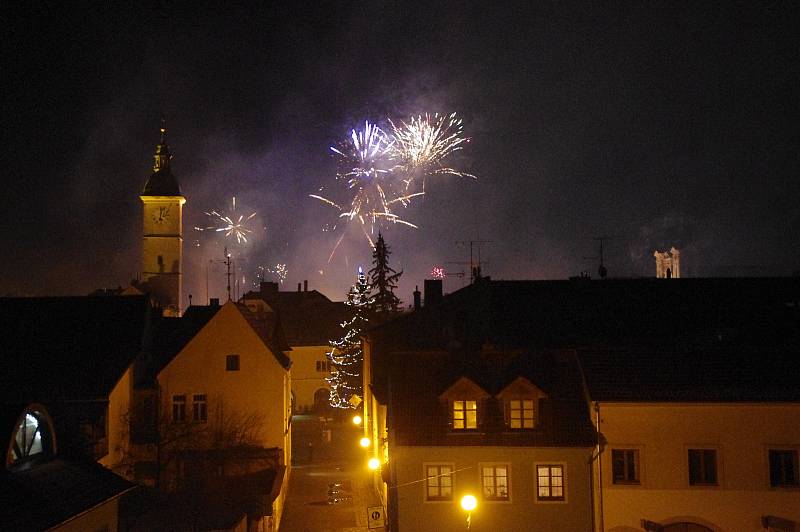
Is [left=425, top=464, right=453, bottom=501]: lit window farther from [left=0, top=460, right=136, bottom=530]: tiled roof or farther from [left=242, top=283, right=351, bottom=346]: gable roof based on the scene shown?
[left=242, top=283, right=351, bottom=346]: gable roof

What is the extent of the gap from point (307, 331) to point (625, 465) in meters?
55.0

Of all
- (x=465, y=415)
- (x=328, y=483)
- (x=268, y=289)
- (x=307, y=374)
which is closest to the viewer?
(x=465, y=415)

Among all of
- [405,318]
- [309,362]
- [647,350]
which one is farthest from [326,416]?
[647,350]

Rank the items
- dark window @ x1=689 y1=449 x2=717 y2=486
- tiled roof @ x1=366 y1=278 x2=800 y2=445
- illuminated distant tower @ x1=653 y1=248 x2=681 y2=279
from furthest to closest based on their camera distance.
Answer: illuminated distant tower @ x1=653 y1=248 x2=681 y2=279
tiled roof @ x1=366 y1=278 x2=800 y2=445
dark window @ x1=689 y1=449 x2=717 y2=486

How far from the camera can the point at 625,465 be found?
1060 inches

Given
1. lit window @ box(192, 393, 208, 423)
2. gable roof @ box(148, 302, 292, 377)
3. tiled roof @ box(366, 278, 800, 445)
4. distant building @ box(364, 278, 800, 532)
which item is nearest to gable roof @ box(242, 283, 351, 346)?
gable roof @ box(148, 302, 292, 377)

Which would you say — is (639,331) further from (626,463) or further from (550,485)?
(550,485)

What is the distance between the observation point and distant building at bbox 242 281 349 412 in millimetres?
75125

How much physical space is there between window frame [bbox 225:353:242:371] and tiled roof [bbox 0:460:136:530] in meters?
15.1

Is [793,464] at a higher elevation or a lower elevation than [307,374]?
lower

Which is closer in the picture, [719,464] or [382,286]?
[719,464]

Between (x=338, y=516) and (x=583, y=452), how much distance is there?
42.6 ft

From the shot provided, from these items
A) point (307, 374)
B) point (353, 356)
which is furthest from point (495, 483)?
point (307, 374)

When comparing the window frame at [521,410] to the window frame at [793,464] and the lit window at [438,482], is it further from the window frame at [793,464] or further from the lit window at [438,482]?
the window frame at [793,464]
